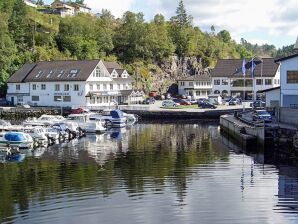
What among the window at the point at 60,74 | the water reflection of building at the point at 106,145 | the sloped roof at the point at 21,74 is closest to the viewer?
the water reflection of building at the point at 106,145

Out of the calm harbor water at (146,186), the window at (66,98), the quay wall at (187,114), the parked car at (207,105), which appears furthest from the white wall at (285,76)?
the window at (66,98)

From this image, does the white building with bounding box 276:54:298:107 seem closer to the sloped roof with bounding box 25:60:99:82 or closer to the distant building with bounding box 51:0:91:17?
the sloped roof with bounding box 25:60:99:82

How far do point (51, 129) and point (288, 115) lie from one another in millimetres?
22951

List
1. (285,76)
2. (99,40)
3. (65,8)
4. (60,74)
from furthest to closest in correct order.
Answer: (65,8) → (99,40) → (60,74) → (285,76)

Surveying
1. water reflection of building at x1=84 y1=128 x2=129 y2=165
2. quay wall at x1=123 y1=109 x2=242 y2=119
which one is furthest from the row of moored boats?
quay wall at x1=123 y1=109 x2=242 y2=119

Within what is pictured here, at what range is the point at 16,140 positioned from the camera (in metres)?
43.5

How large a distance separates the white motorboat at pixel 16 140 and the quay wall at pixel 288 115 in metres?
23.4

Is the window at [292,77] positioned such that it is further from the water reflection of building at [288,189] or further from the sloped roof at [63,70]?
the sloped roof at [63,70]

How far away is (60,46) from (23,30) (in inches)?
353

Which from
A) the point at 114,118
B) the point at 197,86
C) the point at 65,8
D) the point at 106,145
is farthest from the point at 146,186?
the point at 65,8

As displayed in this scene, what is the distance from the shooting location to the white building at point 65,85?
8406cm

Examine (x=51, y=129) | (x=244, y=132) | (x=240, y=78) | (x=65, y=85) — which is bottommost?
(x=244, y=132)

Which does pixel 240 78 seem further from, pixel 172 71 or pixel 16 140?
pixel 16 140

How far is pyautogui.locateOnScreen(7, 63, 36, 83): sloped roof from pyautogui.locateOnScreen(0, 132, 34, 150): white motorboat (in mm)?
46143
